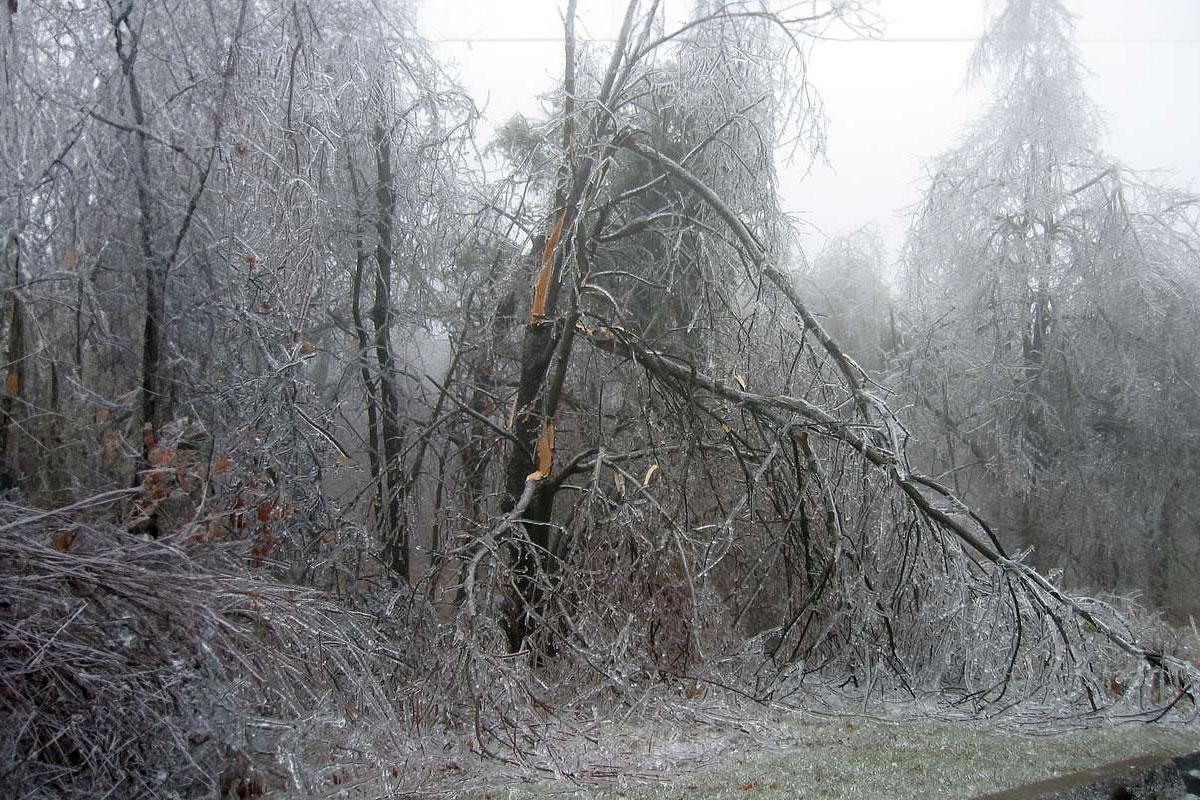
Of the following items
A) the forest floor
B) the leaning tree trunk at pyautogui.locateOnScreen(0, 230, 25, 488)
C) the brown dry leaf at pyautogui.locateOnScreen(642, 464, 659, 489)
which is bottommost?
→ the forest floor

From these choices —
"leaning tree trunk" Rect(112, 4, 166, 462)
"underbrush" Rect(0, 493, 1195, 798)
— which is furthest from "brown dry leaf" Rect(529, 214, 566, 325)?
"leaning tree trunk" Rect(112, 4, 166, 462)

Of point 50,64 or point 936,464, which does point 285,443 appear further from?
point 936,464

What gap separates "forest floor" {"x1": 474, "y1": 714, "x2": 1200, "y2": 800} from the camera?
3807 millimetres

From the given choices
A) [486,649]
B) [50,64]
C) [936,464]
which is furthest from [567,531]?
[936,464]

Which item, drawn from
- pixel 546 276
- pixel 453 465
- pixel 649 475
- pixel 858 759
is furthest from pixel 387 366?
pixel 858 759

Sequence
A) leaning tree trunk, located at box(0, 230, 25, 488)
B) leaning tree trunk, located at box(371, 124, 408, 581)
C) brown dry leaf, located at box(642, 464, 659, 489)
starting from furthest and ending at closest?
1. leaning tree trunk, located at box(371, 124, 408, 581)
2. brown dry leaf, located at box(642, 464, 659, 489)
3. leaning tree trunk, located at box(0, 230, 25, 488)

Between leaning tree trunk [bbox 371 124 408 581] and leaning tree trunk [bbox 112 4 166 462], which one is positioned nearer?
leaning tree trunk [bbox 112 4 166 462]

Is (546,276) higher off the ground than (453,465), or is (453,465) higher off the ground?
(546,276)

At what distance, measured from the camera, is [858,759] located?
4254 millimetres

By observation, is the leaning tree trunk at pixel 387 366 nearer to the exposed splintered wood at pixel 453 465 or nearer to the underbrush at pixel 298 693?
the exposed splintered wood at pixel 453 465

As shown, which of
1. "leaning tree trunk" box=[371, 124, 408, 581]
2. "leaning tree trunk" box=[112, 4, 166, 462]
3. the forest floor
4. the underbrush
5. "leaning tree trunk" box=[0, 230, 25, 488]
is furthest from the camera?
"leaning tree trunk" box=[371, 124, 408, 581]

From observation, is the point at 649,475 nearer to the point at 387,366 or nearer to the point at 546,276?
the point at 546,276

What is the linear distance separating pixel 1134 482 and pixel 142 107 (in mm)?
12573

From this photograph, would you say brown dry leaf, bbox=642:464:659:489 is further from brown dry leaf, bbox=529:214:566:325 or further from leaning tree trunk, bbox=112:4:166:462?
leaning tree trunk, bbox=112:4:166:462
